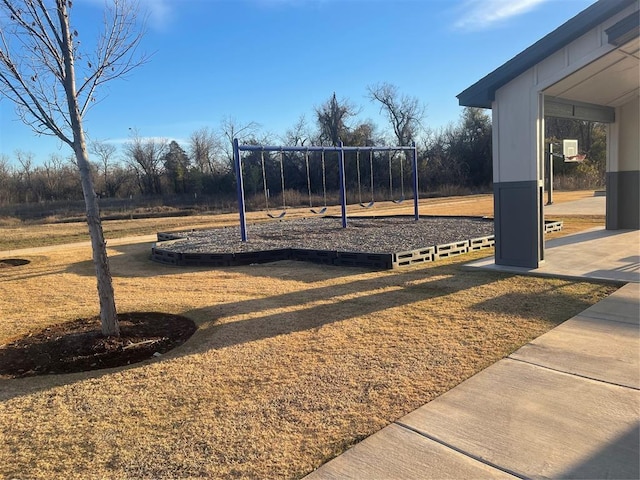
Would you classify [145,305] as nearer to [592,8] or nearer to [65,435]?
[65,435]

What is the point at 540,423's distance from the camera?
283 cm

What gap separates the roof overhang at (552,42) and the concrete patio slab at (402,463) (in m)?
5.89

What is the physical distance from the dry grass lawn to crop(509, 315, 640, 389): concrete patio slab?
0.67 ft

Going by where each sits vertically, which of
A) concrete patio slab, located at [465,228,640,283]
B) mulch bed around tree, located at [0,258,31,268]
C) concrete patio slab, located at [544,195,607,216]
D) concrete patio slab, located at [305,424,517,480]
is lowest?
concrete patio slab, located at [305,424,517,480]

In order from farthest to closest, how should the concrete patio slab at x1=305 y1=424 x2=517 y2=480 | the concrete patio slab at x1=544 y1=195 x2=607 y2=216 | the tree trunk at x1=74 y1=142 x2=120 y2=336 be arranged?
1. the concrete patio slab at x1=544 y1=195 x2=607 y2=216
2. the tree trunk at x1=74 y1=142 x2=120 y2=336
3. the concrete patio slab at x1=305 y1=424 x2=517 y2=480

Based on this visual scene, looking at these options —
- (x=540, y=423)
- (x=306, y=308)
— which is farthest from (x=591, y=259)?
(x=540, y=423)

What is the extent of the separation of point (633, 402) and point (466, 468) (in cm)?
144

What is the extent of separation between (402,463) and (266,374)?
161cm

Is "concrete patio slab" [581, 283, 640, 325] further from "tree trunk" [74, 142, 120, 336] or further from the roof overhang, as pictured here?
"tree trunk" [74, 142, 120, 336]

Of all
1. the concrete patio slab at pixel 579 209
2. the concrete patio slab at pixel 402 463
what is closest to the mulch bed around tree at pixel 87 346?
the concrete patio slab at pixel 402 463

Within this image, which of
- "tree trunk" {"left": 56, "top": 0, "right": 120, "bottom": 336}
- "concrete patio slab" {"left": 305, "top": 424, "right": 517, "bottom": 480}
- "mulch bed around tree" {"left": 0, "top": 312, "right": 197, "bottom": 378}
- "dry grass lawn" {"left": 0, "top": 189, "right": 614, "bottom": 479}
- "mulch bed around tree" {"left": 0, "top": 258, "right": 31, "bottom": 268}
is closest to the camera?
"concrete patio slab" {"left": 305, "top": 424, "right": 517, "bottom": 480}

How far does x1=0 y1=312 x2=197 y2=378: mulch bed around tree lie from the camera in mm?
4316

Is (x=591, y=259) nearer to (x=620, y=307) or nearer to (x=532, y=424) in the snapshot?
(x=620, y=307)

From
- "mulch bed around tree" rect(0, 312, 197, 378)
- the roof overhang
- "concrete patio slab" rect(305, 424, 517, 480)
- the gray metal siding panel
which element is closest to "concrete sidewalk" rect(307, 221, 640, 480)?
"concrete patio slab" rect(305, 424, 517, 480)
